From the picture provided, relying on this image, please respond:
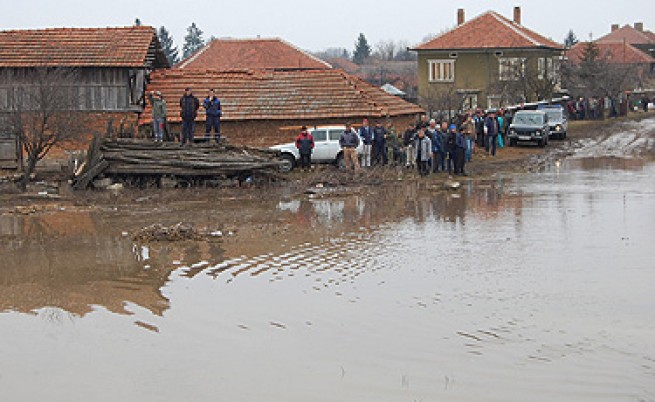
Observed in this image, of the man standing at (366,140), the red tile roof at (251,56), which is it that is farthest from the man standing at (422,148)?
the red tile roof at (251,56)

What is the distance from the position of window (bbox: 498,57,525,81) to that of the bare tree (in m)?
37.0

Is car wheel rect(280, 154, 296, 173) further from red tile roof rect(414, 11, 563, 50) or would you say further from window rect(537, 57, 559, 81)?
red tile roof rect(414, 11, 563, 50)

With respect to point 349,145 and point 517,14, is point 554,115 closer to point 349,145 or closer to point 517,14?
point 349,145

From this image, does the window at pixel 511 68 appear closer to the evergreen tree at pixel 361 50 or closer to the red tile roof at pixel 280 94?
the red tile roof at pixel 280 94

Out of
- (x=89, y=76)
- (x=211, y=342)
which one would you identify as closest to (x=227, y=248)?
(x=211, y=342)

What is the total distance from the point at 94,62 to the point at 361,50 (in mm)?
126915

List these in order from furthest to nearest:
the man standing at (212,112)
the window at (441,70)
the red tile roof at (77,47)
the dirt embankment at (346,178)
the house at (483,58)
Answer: the window at (441,70)
the house at (483,58)
the red tile roof at (77,47)
the man standing at (212,112)
the dirt embankment at (346,178)

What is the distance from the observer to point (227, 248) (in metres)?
15.8

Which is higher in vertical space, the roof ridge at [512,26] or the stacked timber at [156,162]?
the roof ridge at [512,26]

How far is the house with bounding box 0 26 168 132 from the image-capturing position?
1198 inches

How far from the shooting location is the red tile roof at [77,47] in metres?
30.5

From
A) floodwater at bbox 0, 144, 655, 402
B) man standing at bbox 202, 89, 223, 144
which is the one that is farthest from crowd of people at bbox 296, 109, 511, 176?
floodwater at bbox 0, 144, 655, 402

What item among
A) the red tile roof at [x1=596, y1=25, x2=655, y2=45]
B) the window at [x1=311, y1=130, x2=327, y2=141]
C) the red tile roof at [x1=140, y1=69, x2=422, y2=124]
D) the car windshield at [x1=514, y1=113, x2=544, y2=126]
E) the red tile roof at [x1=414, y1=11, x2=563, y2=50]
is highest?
the red tile roof at [x1=596, y1=25, x2=655, y2=45]

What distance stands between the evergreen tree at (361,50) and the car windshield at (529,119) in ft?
379
